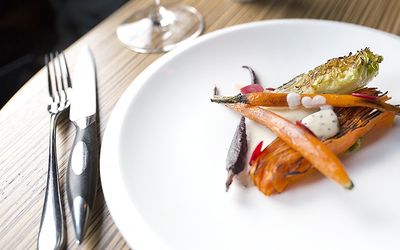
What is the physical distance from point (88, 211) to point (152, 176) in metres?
0.11

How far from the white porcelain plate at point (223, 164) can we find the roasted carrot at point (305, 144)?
39mm

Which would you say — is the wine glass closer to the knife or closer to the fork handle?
the knife

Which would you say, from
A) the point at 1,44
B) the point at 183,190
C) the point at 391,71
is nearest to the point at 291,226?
the point at 183,190

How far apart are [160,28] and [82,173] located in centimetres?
62

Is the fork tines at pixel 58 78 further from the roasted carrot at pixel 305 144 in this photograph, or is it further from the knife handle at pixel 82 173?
the roasted carrot at pixel 305 144

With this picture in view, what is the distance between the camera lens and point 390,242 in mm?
589

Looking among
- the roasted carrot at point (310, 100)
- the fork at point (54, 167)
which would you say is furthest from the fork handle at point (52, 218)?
the roasted carrot at point (310, 100)

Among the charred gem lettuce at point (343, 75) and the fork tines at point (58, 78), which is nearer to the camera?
the charred gem lettuce at point (343, 75)

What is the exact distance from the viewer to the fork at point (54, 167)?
64 cm

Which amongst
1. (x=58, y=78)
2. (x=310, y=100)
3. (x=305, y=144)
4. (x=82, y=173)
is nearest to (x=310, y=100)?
(x=310, y=100)

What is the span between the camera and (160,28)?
1215mm

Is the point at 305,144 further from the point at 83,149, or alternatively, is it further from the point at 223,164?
the point at 83,149

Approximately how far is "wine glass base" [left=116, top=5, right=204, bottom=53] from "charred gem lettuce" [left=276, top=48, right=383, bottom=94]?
0.46m

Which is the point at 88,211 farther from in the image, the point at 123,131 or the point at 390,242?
the point at 390,242
